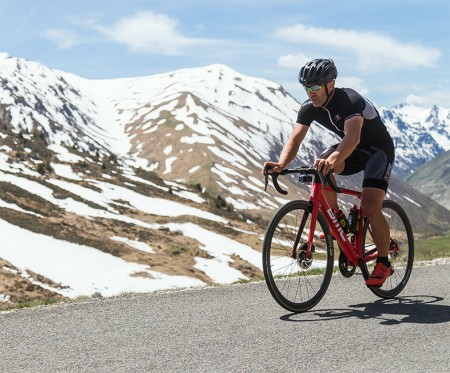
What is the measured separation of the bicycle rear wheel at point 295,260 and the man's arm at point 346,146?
0.60 m

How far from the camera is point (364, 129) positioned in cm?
762

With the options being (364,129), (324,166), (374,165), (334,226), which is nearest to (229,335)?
(334,226)

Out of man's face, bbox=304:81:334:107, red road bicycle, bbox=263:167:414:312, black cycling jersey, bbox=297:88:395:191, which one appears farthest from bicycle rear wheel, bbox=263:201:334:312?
man's face, bbox=304:81:334:107

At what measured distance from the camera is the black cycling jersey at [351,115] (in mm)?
7312

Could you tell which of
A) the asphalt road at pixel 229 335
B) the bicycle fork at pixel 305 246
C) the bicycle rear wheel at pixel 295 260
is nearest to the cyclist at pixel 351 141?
the bicycle fork at pixel 305 246

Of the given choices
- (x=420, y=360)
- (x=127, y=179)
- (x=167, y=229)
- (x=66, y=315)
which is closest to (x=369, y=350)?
(x=420, y=360)

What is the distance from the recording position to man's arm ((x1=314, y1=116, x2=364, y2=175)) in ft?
22.8

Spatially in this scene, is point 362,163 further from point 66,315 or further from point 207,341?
point 66,315

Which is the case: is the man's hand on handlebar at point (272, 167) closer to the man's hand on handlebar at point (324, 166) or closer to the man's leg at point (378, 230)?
the man's hand on handlebar at point (324, 166)

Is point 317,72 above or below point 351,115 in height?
above

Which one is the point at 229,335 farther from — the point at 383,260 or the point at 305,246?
the point at 383,260

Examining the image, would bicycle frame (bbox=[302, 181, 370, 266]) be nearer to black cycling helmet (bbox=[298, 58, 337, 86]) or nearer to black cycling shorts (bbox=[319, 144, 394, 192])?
black cycling shorts (bbox=[319, 144, 394, 192])

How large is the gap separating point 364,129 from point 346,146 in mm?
664

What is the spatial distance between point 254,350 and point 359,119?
10.5 feet
